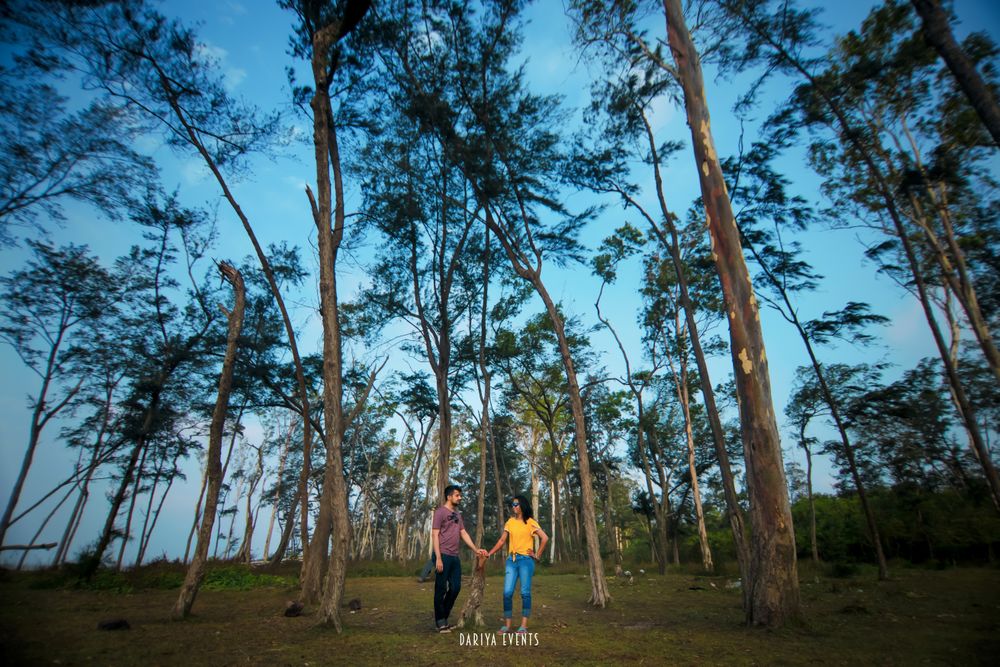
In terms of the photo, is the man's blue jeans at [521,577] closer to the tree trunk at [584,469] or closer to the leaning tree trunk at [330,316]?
the leaning tree trunk at [330,316]

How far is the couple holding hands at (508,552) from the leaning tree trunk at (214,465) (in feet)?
12.4

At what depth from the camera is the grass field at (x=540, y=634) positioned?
4.45 meters

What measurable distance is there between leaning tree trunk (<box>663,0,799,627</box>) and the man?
3.66m

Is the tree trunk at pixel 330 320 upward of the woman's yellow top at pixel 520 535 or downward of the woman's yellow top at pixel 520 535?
upward

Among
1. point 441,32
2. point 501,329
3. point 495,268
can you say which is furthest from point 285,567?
point 441,32

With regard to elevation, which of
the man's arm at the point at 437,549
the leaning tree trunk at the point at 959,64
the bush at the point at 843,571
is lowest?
the bush at the point at 843,571

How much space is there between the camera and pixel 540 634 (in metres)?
5.97

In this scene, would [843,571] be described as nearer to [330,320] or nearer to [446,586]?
[446,586]

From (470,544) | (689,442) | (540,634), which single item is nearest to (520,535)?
(470,544)

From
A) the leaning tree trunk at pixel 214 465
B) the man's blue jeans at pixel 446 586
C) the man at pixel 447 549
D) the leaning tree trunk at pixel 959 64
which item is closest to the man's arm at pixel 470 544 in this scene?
the man at pixel 447 549

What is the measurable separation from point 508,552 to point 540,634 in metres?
1.25

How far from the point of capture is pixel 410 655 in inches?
185

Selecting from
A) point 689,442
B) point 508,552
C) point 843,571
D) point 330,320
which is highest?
point 689,442

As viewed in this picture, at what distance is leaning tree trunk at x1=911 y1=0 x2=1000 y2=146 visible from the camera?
519 cm
